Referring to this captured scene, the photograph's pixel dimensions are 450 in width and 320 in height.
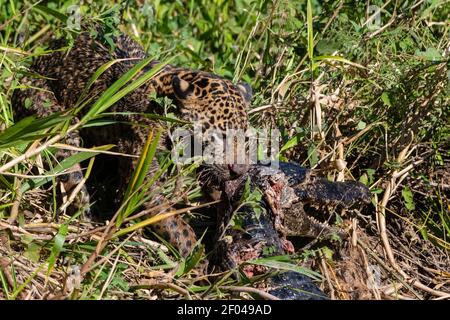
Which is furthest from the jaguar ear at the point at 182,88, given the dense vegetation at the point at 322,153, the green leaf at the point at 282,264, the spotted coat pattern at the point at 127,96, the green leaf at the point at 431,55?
the green leaf at the point at 431,55

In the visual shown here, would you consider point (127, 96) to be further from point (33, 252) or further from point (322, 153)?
point (33, 252)

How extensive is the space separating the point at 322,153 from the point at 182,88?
48.5 inches

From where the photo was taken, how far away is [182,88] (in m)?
6.95

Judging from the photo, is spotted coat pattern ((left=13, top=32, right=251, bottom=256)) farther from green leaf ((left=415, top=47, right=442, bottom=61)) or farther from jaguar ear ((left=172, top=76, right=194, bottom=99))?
green leaf ((left=415, top=47, right=442, bottom=61))

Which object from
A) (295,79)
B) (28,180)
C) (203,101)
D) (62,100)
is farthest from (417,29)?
(28,180)

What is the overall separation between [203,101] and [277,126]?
882 millimetres

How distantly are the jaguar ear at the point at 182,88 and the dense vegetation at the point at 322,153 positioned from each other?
29cm

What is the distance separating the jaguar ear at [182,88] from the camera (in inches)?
274

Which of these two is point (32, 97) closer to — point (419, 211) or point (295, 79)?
point (295, 79)

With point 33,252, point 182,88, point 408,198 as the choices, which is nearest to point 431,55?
point 408,198

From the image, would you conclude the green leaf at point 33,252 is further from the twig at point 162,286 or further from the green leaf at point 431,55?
the green leaf at point 431,55

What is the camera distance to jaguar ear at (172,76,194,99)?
6.95 metres

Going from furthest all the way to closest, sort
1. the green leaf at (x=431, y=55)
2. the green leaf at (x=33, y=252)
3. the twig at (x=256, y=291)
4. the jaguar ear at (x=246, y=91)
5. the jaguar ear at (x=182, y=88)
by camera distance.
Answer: the jaguar ear at (x=246, y=91) < the green leaf at (x=431, y=55) < the jaguar ear at (x=182, y=88) < the green leaf at (x=33, y=252) < the twig at (x=256, y=291)

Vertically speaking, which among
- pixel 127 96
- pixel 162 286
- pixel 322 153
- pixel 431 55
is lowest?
pixel 162 286
